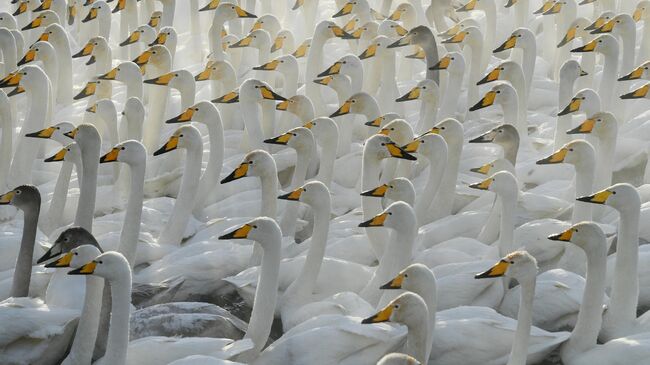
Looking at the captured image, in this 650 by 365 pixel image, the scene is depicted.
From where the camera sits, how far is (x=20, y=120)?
1752 centimetres

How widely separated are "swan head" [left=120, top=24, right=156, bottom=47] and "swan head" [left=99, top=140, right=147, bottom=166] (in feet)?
18.0

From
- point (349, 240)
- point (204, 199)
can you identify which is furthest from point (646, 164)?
point (204, 199)

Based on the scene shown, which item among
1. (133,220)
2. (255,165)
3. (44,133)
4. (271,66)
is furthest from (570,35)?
(133,220)

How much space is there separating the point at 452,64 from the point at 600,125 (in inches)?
110

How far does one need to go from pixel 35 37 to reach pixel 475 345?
10.6m

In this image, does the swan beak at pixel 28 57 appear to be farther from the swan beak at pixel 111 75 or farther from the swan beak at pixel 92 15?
the swan beak at pixel 92 15

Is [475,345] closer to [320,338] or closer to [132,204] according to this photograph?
[320,338]

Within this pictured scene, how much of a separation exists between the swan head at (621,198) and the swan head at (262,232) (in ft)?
8.22

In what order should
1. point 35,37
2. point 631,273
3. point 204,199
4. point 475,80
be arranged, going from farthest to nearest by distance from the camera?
1. point 35,37
2. point 475,80
3. point 204,199
4. point 631,273

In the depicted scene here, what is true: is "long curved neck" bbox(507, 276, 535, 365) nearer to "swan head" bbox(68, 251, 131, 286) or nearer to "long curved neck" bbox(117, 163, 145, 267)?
"swan head" bbox(68, 251, 131, 286)

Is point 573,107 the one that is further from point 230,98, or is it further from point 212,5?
point 212,5

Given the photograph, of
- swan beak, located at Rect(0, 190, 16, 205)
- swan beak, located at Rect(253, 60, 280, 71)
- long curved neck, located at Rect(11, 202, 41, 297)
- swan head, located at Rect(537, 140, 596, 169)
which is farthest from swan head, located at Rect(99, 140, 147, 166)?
swan beak, located at Rect(253, 60, 280, 71)

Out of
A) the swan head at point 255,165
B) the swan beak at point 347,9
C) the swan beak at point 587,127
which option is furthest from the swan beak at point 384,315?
the swan beak at point 347,9

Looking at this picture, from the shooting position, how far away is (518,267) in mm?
10633
